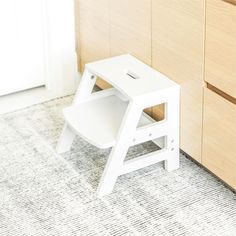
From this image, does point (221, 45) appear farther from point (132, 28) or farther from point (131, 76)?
point (132, 28)

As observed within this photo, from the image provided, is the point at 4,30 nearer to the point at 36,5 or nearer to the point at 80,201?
the point at 36,5

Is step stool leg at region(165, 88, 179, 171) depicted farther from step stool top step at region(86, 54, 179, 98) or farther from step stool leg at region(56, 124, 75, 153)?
step stool leg at region(56, 124, 75, 153)

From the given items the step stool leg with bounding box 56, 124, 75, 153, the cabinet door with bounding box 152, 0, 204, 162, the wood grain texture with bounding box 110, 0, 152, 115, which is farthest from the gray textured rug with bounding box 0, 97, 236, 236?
the wood grain texture with bounding box 110, 0, 152, 115

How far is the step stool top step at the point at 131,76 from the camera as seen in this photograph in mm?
2037

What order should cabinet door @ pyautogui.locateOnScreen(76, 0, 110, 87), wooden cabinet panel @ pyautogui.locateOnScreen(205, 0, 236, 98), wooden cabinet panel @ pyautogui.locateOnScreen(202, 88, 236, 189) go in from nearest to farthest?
wooden cabinet panel @ pyautogui.locateOnScreen(205, 0, 236, 98), wooden cabinet panel @ pyautogui.locateOnScreen(202, 88, 236, 189), cabinet door @ pyautogui.locateOnScreen(76, 0, 110, 87)

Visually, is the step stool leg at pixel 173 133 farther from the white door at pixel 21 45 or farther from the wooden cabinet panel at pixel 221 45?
the white door at pixel 21 45

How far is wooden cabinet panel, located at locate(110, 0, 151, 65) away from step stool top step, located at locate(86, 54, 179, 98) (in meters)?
0.05

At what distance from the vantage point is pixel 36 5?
2.64 meters

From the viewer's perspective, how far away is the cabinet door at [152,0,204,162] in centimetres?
195

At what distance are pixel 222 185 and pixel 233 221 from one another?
20 centimetres

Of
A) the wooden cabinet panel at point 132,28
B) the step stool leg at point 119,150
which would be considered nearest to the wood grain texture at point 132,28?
the wooden cabinet panel at point 132,28

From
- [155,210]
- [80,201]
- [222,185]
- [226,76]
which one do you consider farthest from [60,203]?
[226,76]

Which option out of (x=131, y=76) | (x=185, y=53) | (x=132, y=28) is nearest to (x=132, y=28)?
(x=132, y=28)

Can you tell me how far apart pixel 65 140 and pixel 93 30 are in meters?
0.56
